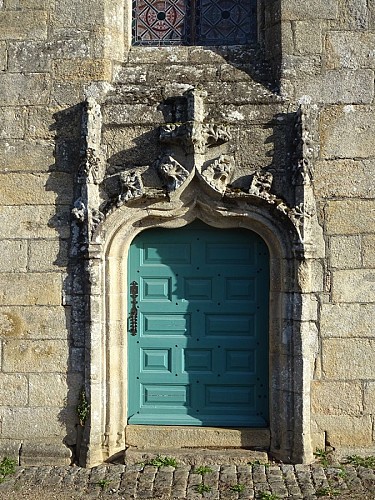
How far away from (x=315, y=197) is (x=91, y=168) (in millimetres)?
1915

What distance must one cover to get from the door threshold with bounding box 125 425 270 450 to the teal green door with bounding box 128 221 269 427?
0.10 meters

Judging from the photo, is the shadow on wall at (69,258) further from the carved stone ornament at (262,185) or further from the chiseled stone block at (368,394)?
the chiseled stone block at (368,394)

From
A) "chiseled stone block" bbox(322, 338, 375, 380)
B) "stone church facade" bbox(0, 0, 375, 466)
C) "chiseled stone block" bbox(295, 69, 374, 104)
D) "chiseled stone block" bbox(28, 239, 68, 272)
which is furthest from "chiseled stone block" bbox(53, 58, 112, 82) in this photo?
"chiseled stone block" bbox(322, 338, 375, 380)

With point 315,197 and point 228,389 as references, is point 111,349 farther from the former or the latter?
point 315,197

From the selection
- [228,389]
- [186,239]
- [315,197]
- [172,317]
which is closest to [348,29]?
[315,197]

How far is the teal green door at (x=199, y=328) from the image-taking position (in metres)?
6.01

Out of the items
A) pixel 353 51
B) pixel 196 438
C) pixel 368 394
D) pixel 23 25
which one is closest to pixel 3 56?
pixel 23 25

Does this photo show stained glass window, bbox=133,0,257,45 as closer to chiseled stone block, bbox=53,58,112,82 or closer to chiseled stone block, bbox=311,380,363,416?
chiseled stone block, bbox=53,58,112,82

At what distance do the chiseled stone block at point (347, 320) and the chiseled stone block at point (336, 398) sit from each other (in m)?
0.42

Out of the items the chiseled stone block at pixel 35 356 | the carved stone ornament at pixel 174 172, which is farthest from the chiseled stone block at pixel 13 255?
the carved stone ornament at pixel 174 172

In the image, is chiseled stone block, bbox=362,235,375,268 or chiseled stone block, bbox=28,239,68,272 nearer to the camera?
chiseled stone block, bbox=362,235,375,268

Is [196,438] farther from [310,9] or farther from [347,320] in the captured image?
[310,9]

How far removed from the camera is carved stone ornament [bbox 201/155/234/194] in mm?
5715

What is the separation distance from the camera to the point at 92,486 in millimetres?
5371
